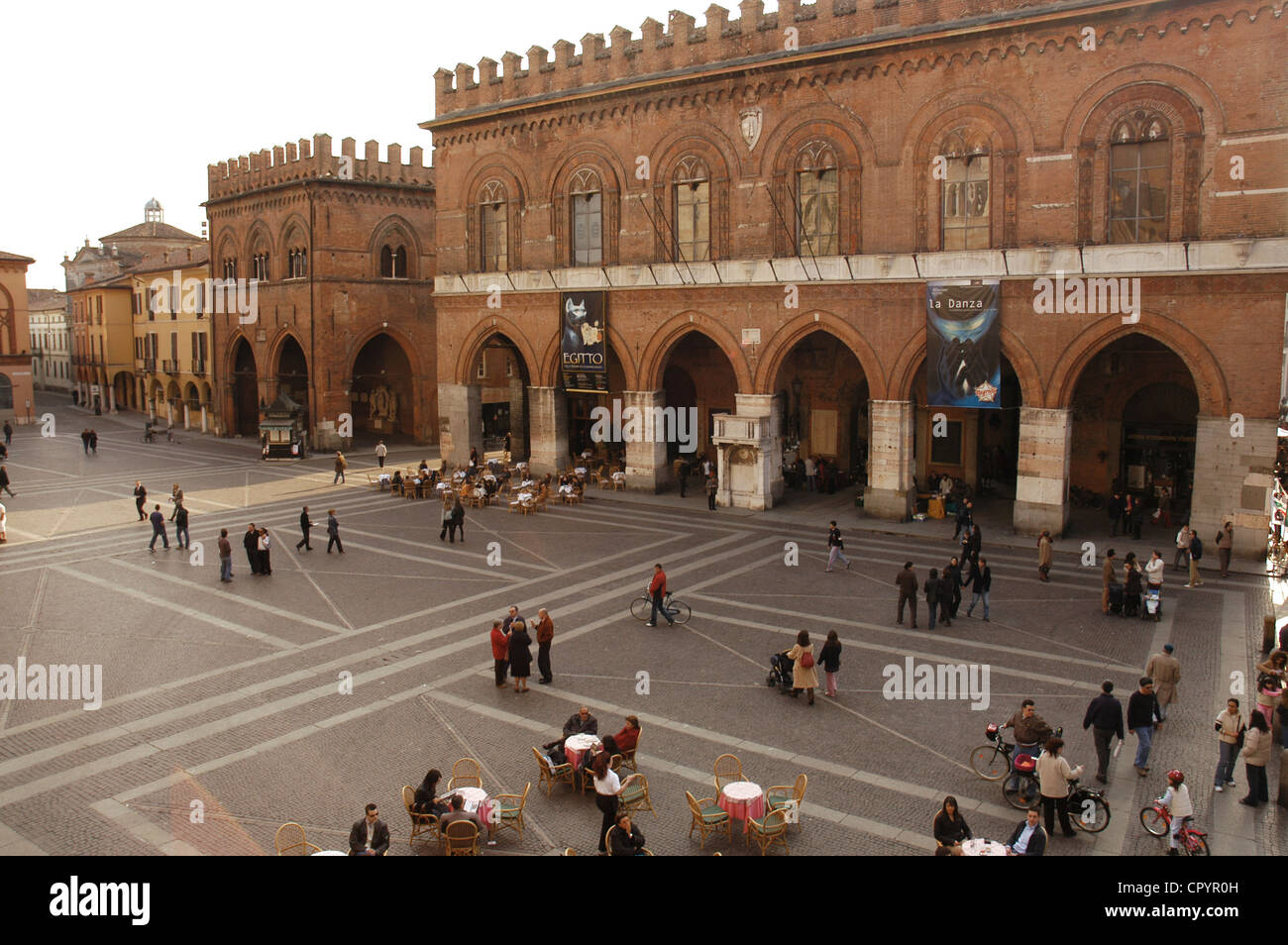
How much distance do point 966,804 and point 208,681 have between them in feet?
38.9

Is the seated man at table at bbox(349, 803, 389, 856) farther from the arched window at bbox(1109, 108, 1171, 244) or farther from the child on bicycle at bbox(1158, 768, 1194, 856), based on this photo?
the arched window at bbox(1109, 108, 1171, 244)

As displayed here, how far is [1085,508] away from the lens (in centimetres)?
2878

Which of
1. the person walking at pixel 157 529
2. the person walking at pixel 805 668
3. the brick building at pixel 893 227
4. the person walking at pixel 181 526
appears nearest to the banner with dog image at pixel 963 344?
the brick building at pixel 893 227

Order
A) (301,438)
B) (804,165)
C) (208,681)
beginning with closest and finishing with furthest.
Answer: (208,681)
(804,165)
(301,438)

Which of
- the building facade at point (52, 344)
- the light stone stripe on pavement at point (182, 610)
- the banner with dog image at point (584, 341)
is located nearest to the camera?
the light stone stripe on pavement at point (182, 610)

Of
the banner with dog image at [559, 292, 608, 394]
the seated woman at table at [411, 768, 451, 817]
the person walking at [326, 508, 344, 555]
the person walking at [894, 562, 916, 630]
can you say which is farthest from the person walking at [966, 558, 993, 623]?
the banner with dog image at [559, 292, 608, 394]

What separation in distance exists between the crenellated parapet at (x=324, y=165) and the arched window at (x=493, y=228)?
12.9m

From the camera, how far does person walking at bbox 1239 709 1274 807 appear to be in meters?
11.4

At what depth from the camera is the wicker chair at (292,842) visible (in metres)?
10.1

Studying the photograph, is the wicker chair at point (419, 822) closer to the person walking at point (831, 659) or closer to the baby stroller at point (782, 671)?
the baby stroller at point (782, 671)

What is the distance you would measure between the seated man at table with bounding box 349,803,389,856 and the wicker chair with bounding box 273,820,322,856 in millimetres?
491
